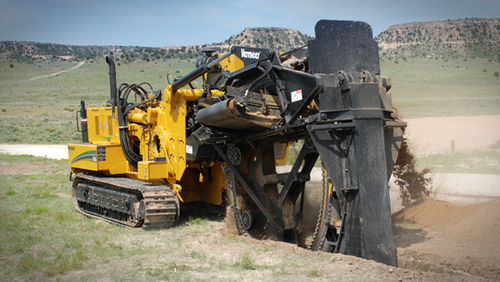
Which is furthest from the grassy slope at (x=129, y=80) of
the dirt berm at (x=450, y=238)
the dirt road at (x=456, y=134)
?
the dirt berm at (x=450, y=238)

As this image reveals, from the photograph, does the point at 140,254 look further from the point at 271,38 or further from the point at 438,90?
the point at 271,38

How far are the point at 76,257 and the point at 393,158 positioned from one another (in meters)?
4.51

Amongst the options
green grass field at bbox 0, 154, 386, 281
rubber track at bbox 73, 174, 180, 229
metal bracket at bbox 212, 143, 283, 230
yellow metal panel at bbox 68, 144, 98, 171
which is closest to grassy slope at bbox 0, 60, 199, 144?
yellow metal panel at bbox 68, 144, 98, 171

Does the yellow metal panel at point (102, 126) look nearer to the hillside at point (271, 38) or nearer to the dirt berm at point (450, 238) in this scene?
the dirt berm at point (450, 238)

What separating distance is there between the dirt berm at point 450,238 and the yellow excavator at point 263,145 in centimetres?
55

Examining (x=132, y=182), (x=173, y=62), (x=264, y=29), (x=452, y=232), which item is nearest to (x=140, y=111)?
(x=132, y=182)

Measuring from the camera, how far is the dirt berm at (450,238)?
5.95 meters

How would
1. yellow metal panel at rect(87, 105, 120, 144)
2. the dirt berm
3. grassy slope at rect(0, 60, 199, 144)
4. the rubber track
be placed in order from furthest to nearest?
grassy slope at rect(0, 60, 199, 144)
yellow metal panel at rect(87, 105, 120, 144)
the rubber track
the dirt berm

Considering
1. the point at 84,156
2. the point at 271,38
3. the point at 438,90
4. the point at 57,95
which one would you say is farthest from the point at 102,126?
the point at 271,38

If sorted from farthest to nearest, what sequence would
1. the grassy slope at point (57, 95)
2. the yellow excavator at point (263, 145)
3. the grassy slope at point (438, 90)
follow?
the grassy slope at point (57, 95) → the grassy slope at point (438, 90) → the yellow excavator at point (263, 145)

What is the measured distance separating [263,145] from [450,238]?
3.15 m

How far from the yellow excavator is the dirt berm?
1.81 feet

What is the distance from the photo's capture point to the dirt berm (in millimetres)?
5953

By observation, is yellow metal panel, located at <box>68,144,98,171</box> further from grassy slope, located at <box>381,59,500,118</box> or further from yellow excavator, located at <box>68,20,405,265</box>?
grassy slope, located at <box>381,59,500,118</box>
